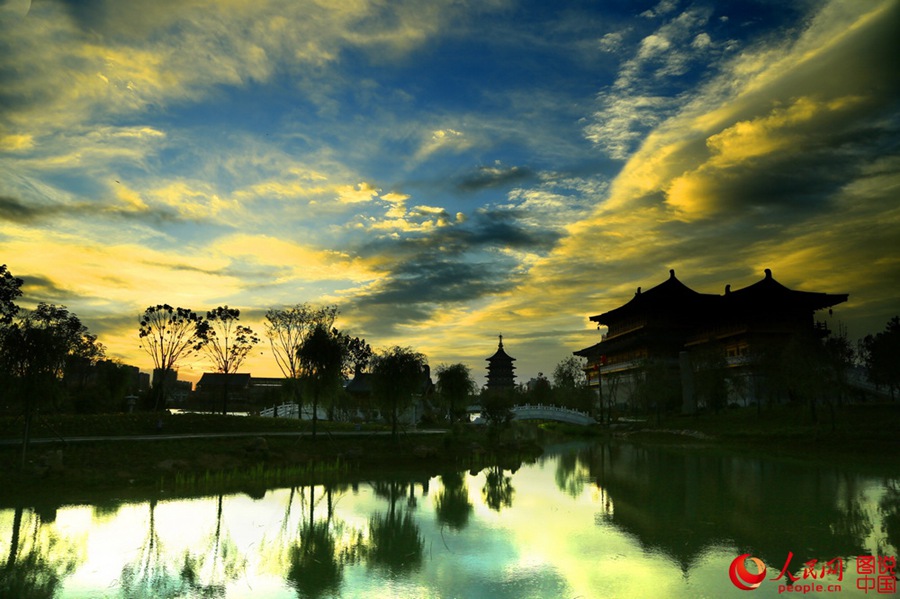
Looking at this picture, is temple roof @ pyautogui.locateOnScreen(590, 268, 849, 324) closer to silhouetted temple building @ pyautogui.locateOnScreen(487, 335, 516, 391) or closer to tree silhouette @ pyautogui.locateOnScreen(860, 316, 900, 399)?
tree silhouette @ pyautogui.locateOnScreen(860, 316, 900, 399)

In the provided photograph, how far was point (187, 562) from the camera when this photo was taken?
455 inches

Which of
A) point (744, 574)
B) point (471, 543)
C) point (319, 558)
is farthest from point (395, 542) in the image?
point (744, 574)

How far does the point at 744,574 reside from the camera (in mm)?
10664

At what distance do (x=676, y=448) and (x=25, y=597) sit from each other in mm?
37527

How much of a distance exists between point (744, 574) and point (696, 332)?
60.4m

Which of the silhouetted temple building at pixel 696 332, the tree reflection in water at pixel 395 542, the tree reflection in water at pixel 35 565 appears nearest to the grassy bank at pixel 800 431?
the silhouetted temple building at pixel 696 332

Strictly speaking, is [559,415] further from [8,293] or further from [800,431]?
[8,293]

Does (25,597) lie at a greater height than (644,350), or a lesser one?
lesser

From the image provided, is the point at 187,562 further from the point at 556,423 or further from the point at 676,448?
the point at 556,423

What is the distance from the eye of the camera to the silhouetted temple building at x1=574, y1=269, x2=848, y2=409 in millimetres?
52312

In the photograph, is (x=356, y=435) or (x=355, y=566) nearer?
(x=355, y=566)

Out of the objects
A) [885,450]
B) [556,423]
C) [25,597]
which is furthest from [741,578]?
[556,423]

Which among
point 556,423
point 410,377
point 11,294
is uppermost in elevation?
point 11,294

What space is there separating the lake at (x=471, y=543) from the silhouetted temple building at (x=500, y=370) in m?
99.2
